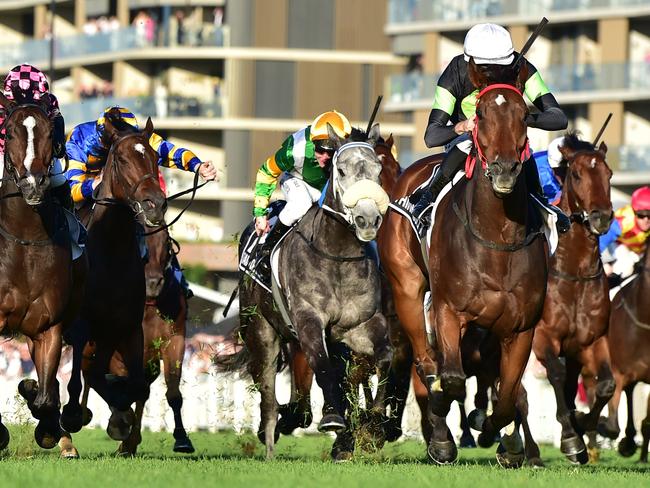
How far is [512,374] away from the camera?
36.4 ft

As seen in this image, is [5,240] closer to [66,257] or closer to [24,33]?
[66,257]

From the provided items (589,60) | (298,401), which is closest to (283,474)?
(298,401)

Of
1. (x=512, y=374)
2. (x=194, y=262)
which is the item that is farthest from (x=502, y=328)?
(x=194, y=262)

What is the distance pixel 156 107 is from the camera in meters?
58.8

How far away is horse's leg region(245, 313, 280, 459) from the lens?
44.2 feet

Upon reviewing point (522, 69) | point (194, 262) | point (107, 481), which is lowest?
point (194, 262)

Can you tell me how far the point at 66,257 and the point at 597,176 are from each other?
15.6 ft

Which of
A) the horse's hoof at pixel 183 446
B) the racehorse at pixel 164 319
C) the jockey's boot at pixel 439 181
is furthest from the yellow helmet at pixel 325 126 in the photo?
the horse's hoof at pixel 183 446

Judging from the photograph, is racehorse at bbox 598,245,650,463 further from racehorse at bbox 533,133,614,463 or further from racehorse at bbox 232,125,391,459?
racehorse at bbox 232,125,391,459

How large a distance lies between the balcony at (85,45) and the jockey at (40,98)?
4661 cm

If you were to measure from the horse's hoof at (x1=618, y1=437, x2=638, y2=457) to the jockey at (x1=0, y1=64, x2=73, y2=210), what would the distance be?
6.22 m

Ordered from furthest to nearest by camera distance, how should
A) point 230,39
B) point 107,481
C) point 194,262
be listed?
point 230,39 → point 194,262 → point 107,481

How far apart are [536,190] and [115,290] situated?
3.34 metres

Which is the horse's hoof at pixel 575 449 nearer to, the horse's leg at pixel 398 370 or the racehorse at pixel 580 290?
the racehorse at pixel 580 290
